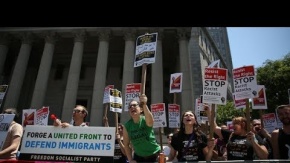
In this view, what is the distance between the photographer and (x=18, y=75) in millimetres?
26500

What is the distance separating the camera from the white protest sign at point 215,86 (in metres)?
6.19

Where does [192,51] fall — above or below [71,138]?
above

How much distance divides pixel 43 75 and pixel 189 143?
75.8 ft

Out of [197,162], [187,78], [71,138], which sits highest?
[187,78]

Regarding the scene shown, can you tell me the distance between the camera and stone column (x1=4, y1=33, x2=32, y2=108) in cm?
2572

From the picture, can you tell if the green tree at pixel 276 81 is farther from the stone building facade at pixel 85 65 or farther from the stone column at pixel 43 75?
the stone column at pixel 43 75

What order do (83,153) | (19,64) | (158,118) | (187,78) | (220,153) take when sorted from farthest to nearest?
1. (19,64)
2. (187,78)
3. (158,118)
4. (220,153)
5. (83,153)

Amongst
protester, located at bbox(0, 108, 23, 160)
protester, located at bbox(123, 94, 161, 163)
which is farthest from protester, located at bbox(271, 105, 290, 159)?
protester, located at bbox(0, 108, 23, 160)

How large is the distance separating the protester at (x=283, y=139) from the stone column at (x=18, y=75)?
24.6 meters

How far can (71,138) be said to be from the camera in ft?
16.5
